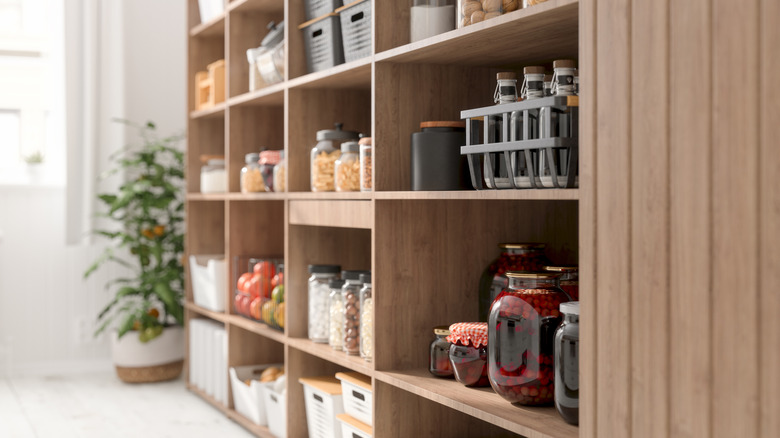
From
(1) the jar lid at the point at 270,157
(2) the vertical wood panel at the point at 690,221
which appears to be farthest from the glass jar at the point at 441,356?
(1) the jar lid at the point at 270,157

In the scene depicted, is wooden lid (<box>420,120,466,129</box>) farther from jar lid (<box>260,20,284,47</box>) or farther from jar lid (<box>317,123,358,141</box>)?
jar lid (<box>260,20,284,47</box>)

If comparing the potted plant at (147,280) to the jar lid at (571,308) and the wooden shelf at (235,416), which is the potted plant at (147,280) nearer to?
the wooden shelf at (235,416)

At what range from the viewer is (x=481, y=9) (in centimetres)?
197

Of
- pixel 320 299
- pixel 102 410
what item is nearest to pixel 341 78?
pixel 320 299

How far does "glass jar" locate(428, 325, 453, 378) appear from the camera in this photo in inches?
86.8

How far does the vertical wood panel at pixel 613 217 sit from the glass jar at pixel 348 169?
3.63 ft

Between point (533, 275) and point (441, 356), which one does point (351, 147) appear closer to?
point (441, 356)

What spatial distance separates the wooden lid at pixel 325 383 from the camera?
268 cm

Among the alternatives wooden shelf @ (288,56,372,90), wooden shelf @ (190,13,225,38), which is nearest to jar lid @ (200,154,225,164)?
wooden shelf @ (190,13,225,38)

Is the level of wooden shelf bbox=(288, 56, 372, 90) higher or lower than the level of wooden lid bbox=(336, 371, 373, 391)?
higher

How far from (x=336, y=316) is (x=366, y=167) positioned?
50 centimetres

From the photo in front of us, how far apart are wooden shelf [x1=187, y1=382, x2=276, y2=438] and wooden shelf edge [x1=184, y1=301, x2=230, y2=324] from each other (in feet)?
1.07

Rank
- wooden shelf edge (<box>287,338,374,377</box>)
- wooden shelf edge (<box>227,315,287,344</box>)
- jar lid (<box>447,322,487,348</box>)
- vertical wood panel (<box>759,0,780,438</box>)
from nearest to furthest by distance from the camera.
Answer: vertical wood panel (<box>759,0,780,438</box>) < jar lid (<box>447,322,487,348</box>) < wooden shelf edge (<box>287,338,374,377</box>) < wooden shelf edge (<box>227,315,287,344</box>)

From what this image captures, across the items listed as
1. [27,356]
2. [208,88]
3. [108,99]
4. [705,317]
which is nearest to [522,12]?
[705,317]
